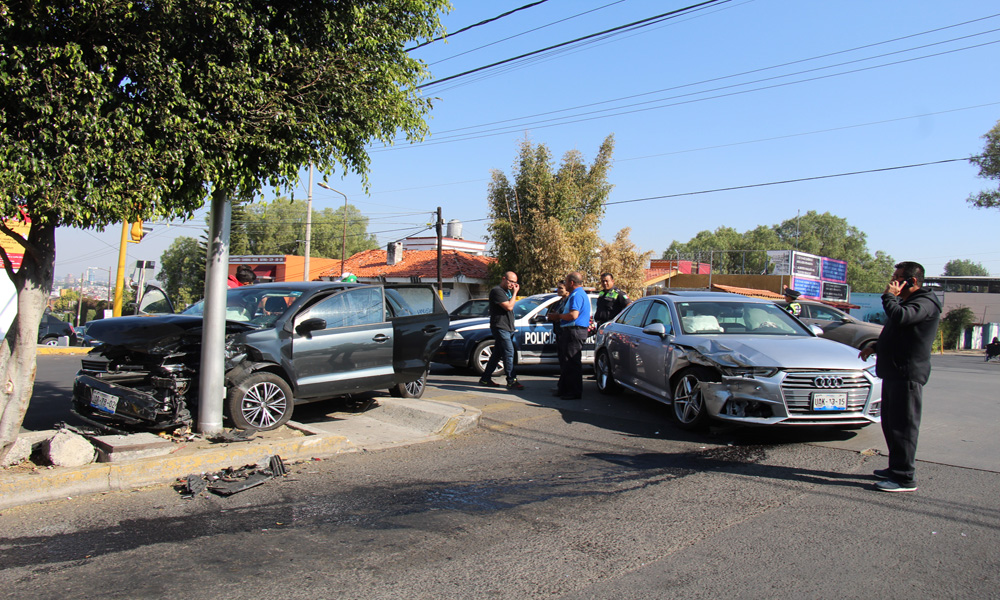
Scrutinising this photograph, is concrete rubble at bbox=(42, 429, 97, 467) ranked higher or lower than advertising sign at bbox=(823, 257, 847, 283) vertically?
lower

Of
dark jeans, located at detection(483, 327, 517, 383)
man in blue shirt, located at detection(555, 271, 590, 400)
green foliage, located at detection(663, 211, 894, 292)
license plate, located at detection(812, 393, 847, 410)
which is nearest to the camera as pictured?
license plate, located at detection(812, 393, 847, 410)

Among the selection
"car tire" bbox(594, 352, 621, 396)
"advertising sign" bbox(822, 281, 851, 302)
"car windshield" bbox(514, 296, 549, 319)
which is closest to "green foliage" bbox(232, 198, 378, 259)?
"advertising sign" bbox(822, 281, 851, 302)

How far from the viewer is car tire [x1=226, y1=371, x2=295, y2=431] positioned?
254 inches

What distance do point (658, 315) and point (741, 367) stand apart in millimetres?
2052

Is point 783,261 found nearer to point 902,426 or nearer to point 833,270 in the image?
point 833,270

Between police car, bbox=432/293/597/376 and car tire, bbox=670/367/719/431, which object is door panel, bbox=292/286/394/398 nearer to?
car tire, bbox=670/367/719/431

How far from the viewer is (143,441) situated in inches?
213

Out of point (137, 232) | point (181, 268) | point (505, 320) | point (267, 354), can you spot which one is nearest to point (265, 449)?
point (267, 354)

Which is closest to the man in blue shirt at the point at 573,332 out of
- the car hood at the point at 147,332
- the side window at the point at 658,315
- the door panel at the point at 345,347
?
the side window at the point at 658,315

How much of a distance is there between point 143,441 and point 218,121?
2622mm

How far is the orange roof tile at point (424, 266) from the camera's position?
33.0 meters

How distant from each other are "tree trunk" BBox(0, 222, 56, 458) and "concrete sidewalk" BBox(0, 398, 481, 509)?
1.27 feet

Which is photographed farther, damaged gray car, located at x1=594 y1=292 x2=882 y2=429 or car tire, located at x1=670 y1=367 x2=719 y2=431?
car tire, located at x1=670 y1=367 x2=719 y2=431

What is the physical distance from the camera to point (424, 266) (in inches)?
1395
